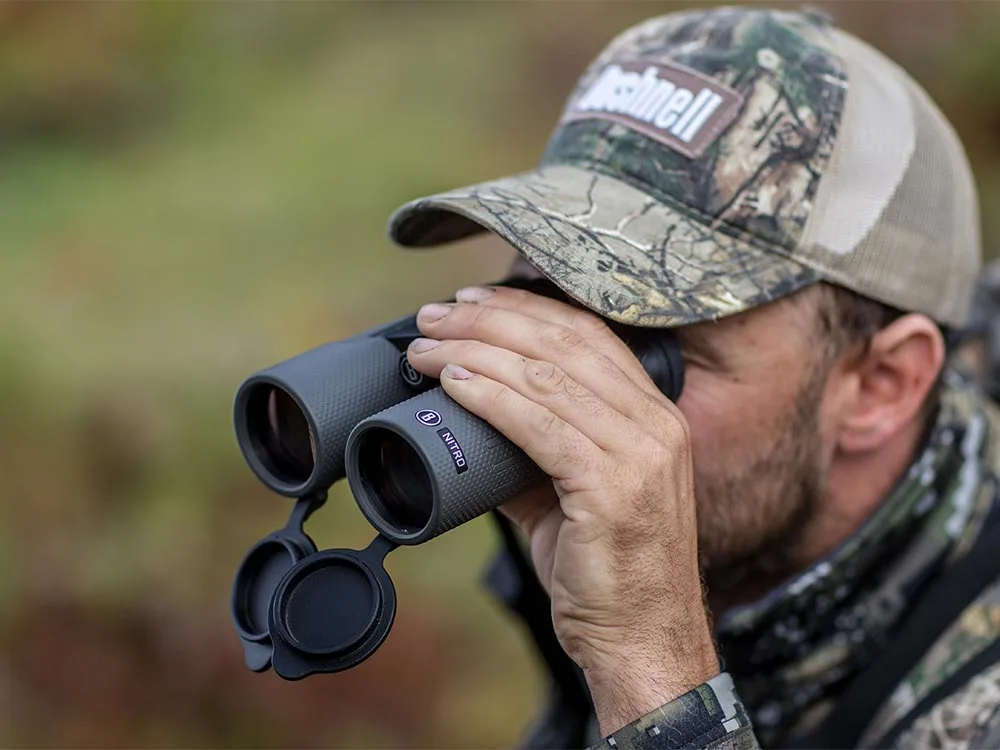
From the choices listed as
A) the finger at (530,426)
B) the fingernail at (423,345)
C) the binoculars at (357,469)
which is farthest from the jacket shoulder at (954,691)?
the fingernail at (423,345)

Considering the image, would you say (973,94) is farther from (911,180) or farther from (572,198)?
(572,198)

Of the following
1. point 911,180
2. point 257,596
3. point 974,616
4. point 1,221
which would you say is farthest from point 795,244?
point 1,221

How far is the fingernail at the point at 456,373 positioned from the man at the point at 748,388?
1cm

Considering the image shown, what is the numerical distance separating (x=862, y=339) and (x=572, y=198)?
1.97ft

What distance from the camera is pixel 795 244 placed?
180 centimetres

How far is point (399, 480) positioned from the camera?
148 centimetres

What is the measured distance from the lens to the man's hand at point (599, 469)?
4.57 ft

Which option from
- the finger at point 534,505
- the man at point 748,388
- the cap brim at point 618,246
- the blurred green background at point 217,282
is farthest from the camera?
the blurred green background at point 217,282

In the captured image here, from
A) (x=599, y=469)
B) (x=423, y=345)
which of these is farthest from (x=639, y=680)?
(x=423, y=345)

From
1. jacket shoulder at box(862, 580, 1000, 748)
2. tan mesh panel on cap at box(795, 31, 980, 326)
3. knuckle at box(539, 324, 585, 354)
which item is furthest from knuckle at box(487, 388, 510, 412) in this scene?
jacket shoulder at box(862, 580, 1000, 748)

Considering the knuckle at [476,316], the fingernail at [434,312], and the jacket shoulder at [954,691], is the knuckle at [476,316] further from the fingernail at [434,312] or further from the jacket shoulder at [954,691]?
the jacket shoulder at [954,691]

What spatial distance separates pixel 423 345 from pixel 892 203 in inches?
36.4

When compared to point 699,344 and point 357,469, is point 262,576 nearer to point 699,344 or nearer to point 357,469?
point 357,469

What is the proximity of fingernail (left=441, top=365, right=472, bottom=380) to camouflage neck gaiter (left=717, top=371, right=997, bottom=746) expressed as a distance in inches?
33.1
